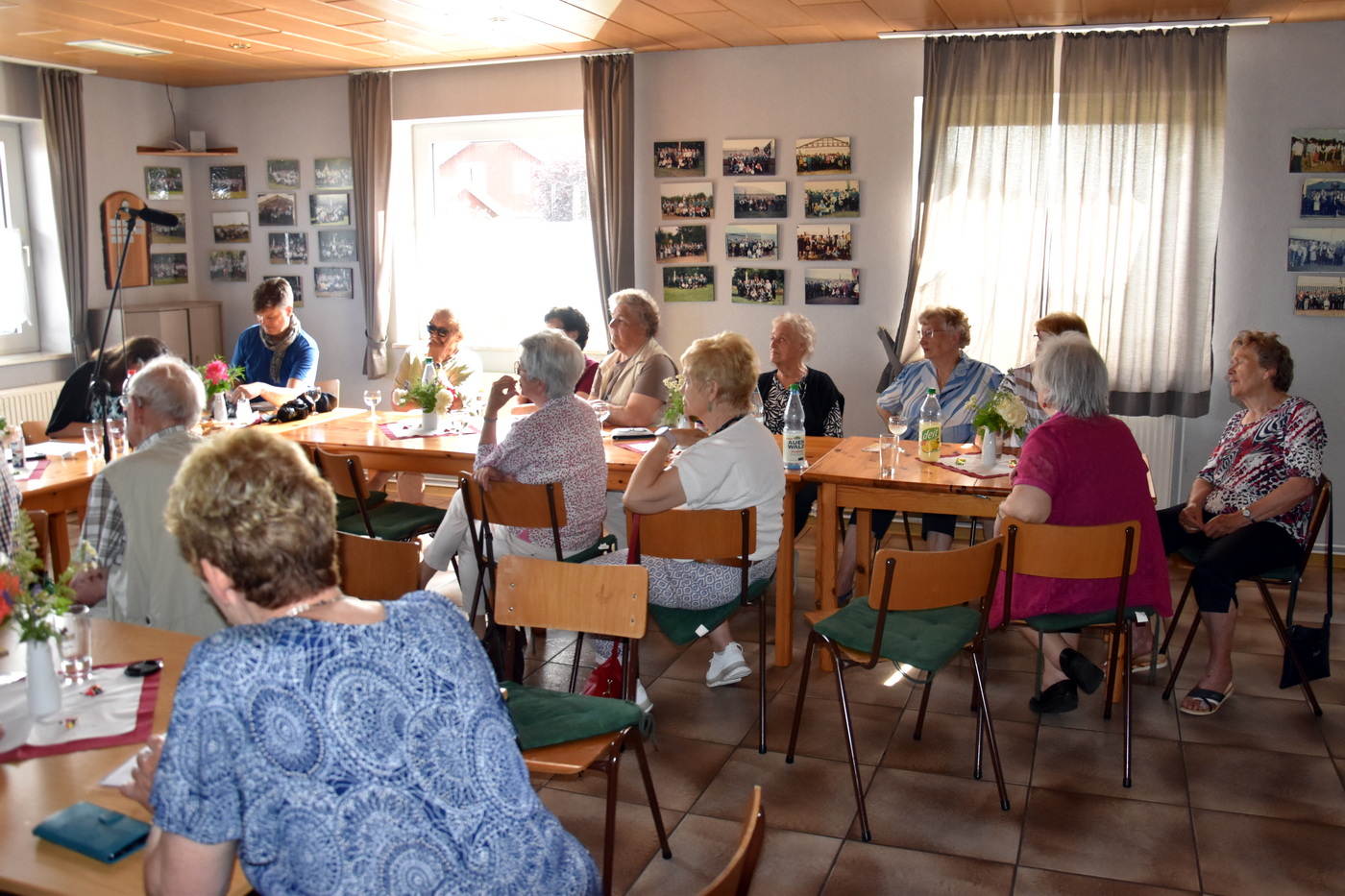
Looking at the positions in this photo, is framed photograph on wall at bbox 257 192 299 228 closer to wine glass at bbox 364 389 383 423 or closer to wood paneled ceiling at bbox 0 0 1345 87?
wood paneled ceiling at bbox 0 0 1345 87

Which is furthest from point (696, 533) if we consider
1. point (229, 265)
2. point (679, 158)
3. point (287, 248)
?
point (229, 265)

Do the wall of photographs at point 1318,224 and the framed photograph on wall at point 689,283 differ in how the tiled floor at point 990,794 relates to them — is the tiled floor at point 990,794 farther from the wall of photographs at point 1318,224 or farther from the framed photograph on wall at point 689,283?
the framed photograph on wall at point 689,283

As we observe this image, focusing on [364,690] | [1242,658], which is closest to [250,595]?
[364,690]

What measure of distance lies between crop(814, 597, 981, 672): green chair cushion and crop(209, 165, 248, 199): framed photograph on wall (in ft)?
19.4

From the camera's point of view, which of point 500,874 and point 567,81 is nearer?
point 500,874

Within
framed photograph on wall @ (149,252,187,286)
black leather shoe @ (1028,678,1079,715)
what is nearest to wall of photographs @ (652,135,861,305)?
black leather shoe @ (1028,678,1079,715)

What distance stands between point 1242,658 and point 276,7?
5.03 metres

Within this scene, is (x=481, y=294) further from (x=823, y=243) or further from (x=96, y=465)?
(x=96, y=465)

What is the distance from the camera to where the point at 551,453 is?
3822mm

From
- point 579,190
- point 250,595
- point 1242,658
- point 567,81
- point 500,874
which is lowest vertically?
point 1242,658

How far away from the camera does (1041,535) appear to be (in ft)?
10.2

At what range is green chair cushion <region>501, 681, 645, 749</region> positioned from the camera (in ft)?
7.97

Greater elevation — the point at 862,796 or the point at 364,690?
the point at 364,690

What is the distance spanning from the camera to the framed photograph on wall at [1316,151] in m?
5.29
